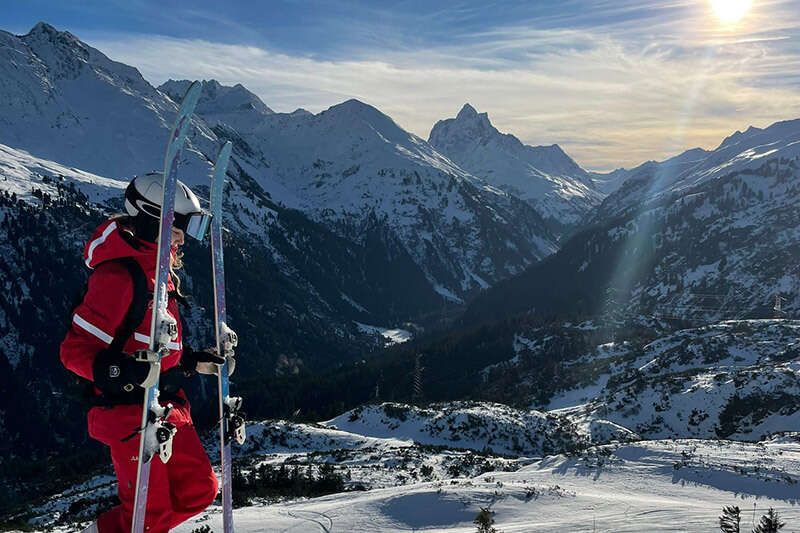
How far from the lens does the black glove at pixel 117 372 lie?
642cm

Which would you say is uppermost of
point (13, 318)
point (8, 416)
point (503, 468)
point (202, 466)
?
point (202, 466)

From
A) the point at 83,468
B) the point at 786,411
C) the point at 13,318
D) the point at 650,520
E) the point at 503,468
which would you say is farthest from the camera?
the point at 13,318

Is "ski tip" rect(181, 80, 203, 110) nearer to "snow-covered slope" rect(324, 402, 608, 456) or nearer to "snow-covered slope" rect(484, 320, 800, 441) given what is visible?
"snow-covered slope" rect(324, 402, 608, 456)

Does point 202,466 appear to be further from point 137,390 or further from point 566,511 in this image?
point 566,511

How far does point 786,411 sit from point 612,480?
122 ft

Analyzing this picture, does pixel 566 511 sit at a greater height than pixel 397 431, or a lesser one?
greater

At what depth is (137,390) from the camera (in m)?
6.75

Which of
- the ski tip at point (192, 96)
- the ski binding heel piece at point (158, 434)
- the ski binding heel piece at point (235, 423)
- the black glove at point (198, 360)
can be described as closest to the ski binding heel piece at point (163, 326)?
the ski binding heel piece at point (158, 434)

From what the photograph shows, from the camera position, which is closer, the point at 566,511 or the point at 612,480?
the point at 566,511

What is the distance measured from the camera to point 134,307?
267 inches

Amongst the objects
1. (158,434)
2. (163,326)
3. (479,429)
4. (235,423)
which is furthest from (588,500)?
(479,429)

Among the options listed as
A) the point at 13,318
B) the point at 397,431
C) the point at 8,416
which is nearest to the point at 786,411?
the point at 397,431

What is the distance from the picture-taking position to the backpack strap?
22.0 ft

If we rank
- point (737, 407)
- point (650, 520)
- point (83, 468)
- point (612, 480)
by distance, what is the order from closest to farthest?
point (650, 520), point (612, 480), point (737, 407), point (83, 468)
